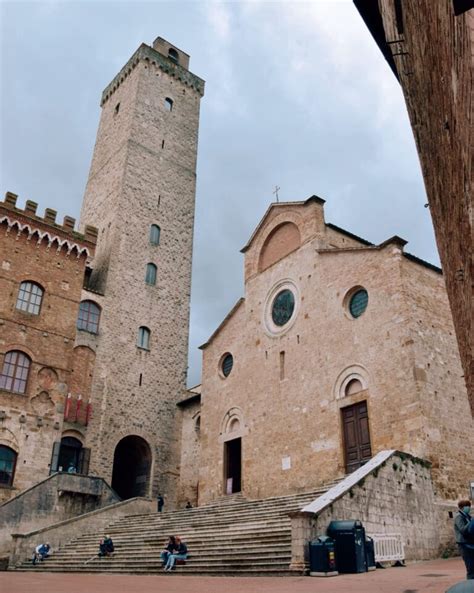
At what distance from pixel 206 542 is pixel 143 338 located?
14.9 metres

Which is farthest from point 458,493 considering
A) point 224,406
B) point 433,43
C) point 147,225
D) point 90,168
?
point 90,168

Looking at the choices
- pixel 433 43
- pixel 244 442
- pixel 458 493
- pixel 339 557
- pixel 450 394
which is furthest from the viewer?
pixel 244 442

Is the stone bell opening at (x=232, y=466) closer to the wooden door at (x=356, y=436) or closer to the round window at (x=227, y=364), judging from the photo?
the round window at (x=227, y=364)

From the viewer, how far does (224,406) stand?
74.3 feet

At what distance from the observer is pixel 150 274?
28500mm

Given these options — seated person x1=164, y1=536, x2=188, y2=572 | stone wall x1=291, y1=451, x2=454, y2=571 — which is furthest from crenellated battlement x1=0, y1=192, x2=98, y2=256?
stone wall x1=291, y1=451, x2=454, y2=571

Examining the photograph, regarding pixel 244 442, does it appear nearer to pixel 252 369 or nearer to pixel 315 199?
pixel 252 369

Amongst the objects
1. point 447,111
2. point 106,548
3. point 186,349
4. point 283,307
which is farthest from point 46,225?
point 447,111

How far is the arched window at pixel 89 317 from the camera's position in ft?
81.1

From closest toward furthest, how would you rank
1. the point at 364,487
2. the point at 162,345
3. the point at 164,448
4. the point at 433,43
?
the point at 433,43, the point at 364,487, the point at 164,448, the point at 162,345

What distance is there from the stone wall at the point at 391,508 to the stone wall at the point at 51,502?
11727mm

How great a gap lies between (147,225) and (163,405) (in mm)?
9821

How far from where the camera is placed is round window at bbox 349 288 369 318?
57.7 feet

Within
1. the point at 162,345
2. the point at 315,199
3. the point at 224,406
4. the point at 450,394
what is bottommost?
the point at 450,394
